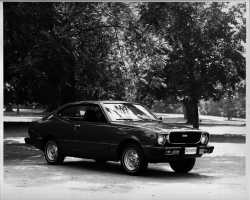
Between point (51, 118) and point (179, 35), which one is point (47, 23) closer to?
point (51, 118)

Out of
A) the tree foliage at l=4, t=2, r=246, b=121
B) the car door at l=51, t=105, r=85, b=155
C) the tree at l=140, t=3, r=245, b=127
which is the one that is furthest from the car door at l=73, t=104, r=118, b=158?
the tree at l=140, t=3, r=245, b=127

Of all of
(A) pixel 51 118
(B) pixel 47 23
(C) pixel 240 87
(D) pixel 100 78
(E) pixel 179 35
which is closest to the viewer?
(A) pixel 51 118

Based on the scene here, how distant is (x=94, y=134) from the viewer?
1230cm

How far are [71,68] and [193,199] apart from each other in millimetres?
8719

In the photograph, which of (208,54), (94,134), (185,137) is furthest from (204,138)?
(208,54)

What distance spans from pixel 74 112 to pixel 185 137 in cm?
294

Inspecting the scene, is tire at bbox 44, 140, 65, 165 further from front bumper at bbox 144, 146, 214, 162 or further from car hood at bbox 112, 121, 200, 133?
front bumper at bbox 144, 146, 214, 162

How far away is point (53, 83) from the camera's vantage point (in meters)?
18.8

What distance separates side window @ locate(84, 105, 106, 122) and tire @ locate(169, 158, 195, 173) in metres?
1.82

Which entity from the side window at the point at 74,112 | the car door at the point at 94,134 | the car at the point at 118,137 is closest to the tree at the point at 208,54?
the side window at the point at 74,112

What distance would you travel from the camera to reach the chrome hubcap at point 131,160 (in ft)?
37.2

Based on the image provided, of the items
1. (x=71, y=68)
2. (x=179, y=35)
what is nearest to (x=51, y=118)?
(x=71, y=68)

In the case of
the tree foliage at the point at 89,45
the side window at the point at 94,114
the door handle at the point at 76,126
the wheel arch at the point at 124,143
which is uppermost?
the tree foliage at the point at 89,45

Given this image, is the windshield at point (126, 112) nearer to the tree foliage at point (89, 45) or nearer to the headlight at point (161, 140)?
the headlight at point (161, 140)
